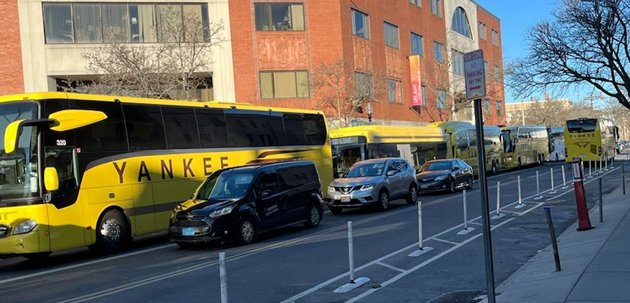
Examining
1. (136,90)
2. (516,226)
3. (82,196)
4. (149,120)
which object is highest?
(136,90)

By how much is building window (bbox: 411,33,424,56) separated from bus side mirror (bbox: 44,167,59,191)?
44164 millimetres

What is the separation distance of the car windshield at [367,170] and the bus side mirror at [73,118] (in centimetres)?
914

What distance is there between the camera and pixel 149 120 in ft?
47.1

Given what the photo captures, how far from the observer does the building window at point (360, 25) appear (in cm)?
4266

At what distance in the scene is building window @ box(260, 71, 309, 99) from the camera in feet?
127

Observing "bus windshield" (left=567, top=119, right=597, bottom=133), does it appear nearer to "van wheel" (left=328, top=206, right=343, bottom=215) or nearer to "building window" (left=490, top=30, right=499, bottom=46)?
"van wheel" (left=328, top=206, right=343, bottom=215)

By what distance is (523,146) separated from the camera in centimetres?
4656

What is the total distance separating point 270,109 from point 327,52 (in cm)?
2158

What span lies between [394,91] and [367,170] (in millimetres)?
30074

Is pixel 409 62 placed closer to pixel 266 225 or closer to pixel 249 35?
pixel 249 35

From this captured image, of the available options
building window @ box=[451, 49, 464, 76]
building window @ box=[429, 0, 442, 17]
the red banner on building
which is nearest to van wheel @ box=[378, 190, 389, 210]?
the red banner on building

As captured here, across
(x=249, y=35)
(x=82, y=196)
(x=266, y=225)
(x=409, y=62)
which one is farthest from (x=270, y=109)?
(x=409, y=62)

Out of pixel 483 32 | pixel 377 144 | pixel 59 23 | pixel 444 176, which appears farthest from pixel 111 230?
pixel 483 32

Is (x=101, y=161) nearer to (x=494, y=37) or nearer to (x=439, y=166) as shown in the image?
(x=439, y=166)
